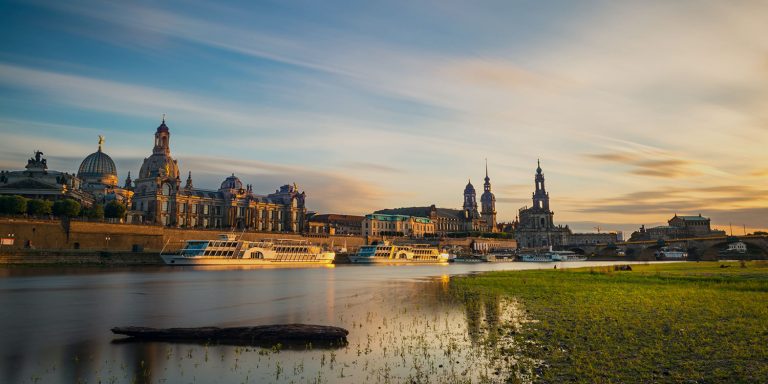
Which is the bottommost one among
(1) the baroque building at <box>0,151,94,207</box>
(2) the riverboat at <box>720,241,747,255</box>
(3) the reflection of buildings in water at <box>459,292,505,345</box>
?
(3) the reflection of buildings in water at <box>459,292,505,345</box>

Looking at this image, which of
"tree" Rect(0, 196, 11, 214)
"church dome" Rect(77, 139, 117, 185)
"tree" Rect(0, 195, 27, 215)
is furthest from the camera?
"church dome" Rect(77, 139, 117, 185)

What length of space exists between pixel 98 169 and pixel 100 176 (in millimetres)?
3470

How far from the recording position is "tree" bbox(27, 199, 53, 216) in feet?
306

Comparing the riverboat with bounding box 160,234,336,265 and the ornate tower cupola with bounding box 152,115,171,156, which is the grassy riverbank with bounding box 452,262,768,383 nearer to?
the riverboat with bounding box 160,234,336,265

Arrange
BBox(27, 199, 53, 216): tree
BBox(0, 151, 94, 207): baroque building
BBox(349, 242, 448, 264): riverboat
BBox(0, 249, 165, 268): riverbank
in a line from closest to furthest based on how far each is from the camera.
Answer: BBox(0, 249, 165, 268): riverbank, BBox(27, 199, 53, 216): tree, BBox(0, 151, 94, 207): baroque building, BBox(349, 242, 448, 264): riverboat

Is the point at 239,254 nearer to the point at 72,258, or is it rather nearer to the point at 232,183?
the point at 72,258

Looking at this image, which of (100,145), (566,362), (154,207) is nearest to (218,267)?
(154,207)

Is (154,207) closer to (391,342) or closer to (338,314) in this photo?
(338,314)

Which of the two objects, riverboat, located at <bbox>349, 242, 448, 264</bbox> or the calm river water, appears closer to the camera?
the calm river water

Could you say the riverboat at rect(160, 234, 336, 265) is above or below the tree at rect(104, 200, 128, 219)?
below

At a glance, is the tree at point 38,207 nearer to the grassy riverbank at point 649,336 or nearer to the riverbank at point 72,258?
the riverbank at point 72,258

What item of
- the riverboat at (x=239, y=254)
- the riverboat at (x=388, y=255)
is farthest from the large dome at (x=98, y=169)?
the riverboat at (x=388, y=255)

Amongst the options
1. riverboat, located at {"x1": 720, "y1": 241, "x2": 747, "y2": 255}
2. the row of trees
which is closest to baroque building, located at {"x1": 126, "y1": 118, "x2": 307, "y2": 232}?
the row of trees

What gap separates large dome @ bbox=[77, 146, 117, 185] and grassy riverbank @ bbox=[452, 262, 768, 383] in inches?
6385
